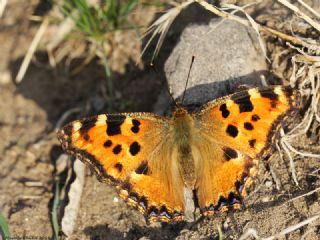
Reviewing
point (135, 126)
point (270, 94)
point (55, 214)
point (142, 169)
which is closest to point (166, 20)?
point (135, 126)

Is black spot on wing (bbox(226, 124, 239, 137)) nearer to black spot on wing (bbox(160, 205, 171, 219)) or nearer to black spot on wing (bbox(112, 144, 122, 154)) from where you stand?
black spot on wing (bbox(160, 205, 171, 219))

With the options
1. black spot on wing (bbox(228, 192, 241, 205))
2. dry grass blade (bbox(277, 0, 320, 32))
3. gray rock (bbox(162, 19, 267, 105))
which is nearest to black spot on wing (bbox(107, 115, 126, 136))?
gray rock (bbox(162, 19, 267, 105))

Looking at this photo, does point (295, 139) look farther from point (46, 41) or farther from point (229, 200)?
point (46, 41)

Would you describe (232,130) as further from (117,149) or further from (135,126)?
(117,149)

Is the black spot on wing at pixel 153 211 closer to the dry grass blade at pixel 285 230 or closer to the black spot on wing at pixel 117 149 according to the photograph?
the black spot on wing at pixel 117 149

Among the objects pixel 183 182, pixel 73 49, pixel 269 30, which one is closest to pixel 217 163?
pixel 183 182

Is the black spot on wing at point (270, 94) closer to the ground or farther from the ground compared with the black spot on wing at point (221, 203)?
farther from the ground

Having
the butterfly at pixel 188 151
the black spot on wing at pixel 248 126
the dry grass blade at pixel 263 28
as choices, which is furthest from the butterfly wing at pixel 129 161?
the dry grass blade at pixel 263 28
